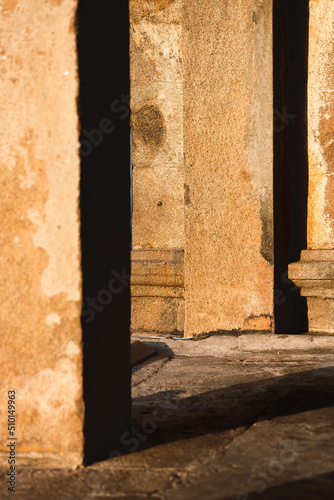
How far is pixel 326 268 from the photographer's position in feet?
14.2

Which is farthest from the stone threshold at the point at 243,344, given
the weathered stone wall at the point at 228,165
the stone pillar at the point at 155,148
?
the stone pillar at the point at 155,148

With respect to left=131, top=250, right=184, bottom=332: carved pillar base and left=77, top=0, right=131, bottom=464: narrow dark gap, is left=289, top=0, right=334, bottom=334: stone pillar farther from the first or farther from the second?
left=77, top=0, right=131, bottom=464: narrow dark gap

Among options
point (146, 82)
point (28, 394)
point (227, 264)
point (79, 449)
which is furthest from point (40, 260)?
point (146, 82)

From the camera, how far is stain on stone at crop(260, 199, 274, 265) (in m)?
4.17

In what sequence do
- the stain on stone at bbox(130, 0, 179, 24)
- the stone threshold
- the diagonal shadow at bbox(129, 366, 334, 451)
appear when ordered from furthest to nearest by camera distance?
the stain on stone at bbox(130, 0, 179, 24)
the stone threshold
the diagonal shadow at bbox(129, 366, 334, 451)

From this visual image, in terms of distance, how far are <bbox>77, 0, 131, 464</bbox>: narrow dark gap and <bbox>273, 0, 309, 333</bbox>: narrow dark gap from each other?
251 cm

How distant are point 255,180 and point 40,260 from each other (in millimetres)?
2652

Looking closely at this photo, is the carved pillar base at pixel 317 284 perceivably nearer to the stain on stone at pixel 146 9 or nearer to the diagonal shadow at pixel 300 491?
the stain on stone at pixel 146 9

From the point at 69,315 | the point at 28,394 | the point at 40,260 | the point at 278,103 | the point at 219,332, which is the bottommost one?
the point at 219,332

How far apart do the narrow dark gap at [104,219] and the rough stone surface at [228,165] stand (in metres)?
2.24

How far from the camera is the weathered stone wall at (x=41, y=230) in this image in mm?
1790

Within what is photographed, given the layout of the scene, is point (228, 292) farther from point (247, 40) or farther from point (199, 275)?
point (247, 40)

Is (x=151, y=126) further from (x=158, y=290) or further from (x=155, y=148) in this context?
(x=158, y=290)

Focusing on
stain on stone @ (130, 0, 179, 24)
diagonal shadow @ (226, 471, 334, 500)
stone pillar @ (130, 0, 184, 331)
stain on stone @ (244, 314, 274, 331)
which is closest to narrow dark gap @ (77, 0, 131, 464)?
diagonal shadow @ (226, 471, 334, 500)
